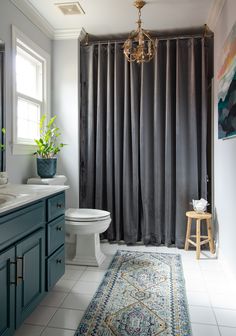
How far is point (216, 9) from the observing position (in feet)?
9.05

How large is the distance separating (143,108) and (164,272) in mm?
1773

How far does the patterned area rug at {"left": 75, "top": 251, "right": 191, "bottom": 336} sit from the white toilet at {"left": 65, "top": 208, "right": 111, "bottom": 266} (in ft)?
0.72

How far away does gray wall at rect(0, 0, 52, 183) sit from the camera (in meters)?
2.47

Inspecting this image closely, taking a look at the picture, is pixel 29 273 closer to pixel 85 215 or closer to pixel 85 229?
pixel 85 229

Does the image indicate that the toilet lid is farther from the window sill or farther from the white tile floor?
the window sill

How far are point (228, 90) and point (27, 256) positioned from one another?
190cm

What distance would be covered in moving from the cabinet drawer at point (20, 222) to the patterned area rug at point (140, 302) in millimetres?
701

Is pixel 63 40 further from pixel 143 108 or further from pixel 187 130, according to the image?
pixel 187 130

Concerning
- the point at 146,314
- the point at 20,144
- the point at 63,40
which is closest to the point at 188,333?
the point at 146,314

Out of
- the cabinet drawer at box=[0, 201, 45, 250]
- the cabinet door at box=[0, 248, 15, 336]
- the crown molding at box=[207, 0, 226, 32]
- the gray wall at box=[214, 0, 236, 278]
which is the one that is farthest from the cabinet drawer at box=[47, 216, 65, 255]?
the crown molding at box=[207, 0, 226, 32]

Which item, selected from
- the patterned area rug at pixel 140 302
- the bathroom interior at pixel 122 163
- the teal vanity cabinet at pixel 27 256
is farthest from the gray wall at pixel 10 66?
the patterned area rug at pixel 140 302

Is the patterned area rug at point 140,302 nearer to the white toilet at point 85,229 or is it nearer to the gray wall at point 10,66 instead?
the white toilet at point 85,229

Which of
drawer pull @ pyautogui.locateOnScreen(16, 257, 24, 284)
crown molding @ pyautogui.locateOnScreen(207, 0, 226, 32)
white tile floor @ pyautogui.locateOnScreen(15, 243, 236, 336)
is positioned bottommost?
white tile floor @ pyautogui.locateOnScreen(15, 243, 236, 336)

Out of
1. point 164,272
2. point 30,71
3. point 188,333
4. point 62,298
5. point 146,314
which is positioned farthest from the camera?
point 30,71
